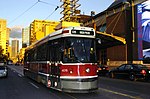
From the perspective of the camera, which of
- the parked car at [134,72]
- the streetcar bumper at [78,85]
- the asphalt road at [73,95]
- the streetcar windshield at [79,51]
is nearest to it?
the streetcar bumper at [78,85]

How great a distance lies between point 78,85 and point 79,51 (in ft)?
5.16

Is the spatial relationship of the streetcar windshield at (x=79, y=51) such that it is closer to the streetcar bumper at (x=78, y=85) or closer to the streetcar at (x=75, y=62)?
the streetcar at (x=75, y=62)

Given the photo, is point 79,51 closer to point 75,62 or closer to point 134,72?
point 75,62

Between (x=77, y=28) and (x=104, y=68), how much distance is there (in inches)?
811

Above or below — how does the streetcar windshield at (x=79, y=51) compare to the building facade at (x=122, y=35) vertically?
below

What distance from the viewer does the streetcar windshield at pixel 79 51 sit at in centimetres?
1276

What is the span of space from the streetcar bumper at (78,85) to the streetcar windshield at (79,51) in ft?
2.93

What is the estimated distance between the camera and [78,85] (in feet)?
40.4

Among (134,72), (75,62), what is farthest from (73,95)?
(134,72)

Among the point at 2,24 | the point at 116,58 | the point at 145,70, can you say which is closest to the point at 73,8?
the point at 2,24

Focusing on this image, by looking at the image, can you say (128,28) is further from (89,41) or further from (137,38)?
(89,41)

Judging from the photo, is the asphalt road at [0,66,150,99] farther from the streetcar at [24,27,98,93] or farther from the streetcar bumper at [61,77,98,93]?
the streetcar at [24,27,98,93]

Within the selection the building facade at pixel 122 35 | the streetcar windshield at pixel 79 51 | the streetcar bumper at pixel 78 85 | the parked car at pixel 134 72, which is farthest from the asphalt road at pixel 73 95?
the building facade at pixel 122 35

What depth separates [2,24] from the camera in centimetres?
10100
